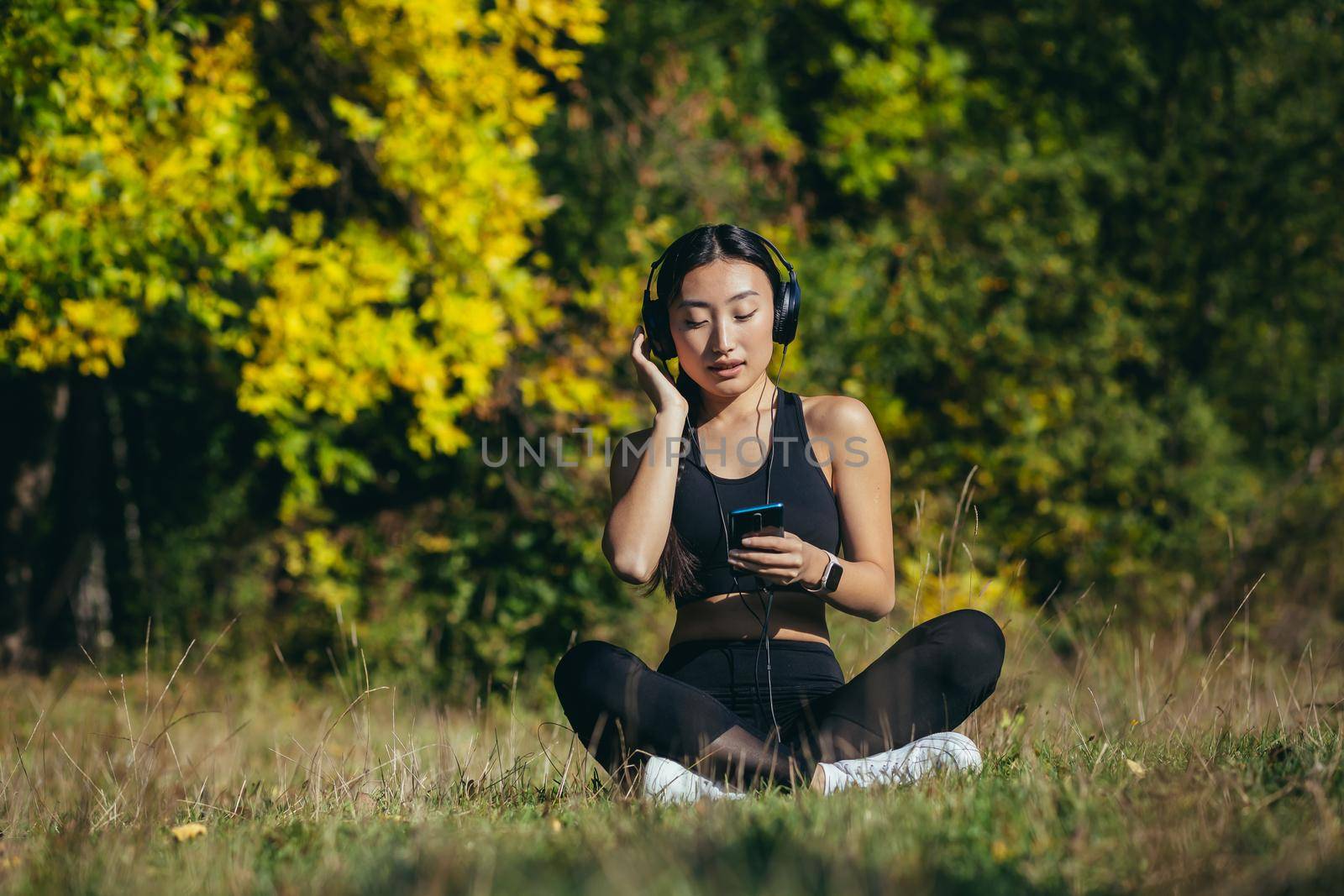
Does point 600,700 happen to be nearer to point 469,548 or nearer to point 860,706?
point 860,706

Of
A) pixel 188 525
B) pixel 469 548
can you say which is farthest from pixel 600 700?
pixel 188 525

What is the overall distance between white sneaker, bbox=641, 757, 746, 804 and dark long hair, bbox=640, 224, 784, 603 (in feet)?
1.41

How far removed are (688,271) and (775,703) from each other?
1061 millimetres

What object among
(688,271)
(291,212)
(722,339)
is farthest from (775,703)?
(291,212)

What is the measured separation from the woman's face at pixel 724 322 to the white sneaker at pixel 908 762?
92 centimetres

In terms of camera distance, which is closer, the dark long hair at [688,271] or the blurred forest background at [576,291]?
the dark long hair at [688,271]

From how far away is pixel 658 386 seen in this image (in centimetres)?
280

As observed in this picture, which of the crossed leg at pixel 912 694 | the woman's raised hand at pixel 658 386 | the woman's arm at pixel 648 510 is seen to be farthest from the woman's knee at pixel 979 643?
the woman's raised hand at pixel 658 386

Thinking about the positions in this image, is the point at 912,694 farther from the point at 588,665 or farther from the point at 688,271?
the point at 688,271

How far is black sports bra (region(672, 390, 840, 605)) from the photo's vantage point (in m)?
2.78

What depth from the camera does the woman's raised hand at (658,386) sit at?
9.12 ft

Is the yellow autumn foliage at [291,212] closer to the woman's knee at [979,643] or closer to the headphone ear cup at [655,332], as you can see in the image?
the headphone ear cup at [655,332]

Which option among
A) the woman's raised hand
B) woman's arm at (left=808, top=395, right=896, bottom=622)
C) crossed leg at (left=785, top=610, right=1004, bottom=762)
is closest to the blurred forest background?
woman's arm at (left=808, top=395, right=896, bottom=622)

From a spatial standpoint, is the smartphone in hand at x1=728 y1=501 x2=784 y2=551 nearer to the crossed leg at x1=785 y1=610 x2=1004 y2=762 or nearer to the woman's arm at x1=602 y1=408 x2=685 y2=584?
the woman's arm at x1=602 y1=408 x2=685 y2=584
